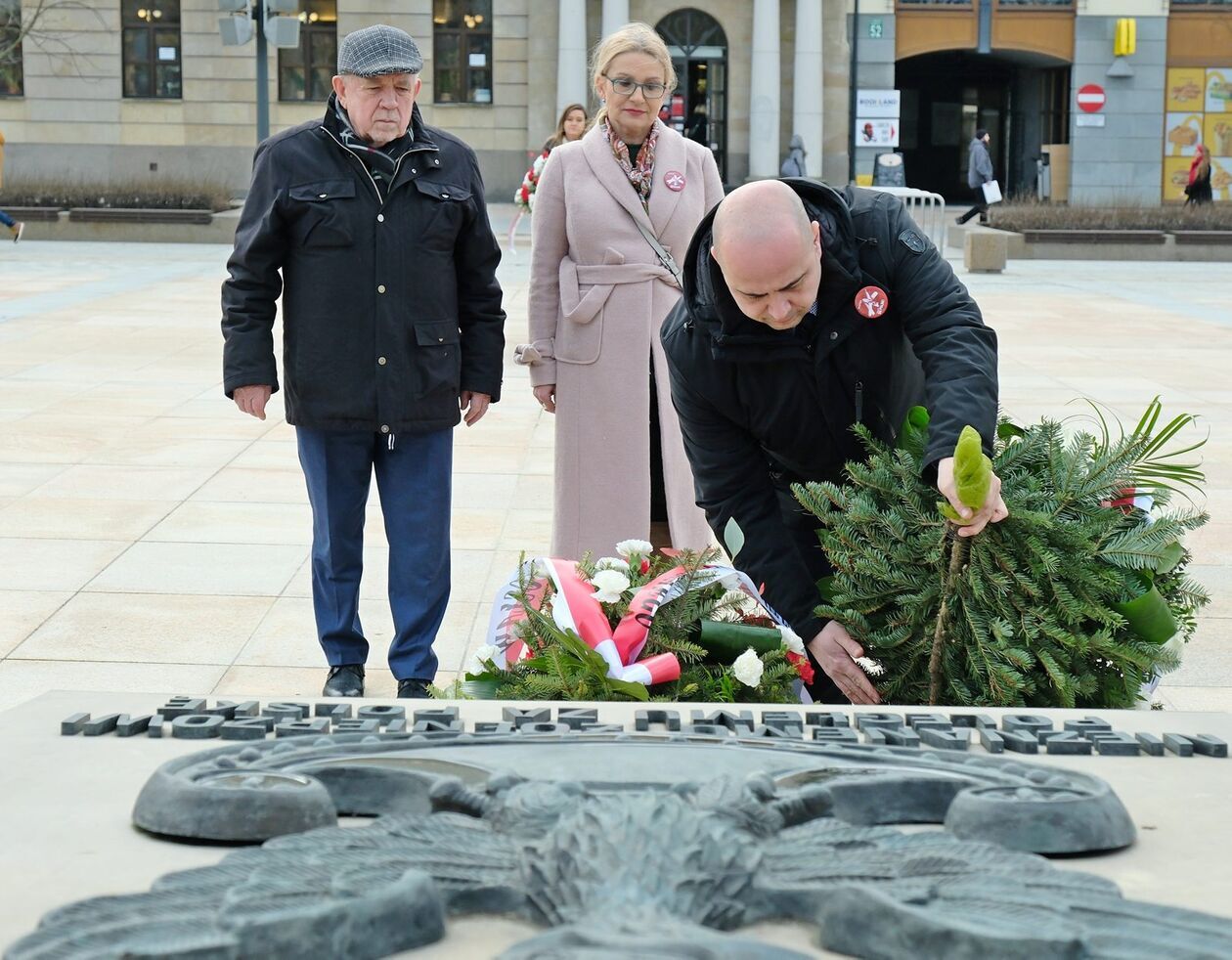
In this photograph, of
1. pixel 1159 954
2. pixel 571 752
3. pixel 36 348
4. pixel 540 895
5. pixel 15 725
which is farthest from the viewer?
pixel 36 348

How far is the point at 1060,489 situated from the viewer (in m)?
3.28

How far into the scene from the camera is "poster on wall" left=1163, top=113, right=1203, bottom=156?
116ft

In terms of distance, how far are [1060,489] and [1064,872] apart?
1.30 m

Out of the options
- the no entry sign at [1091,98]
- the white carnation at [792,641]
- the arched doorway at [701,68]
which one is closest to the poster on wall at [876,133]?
the arched doorway at [701,68]

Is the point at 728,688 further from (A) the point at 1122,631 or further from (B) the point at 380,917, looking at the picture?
(B) the point at 380,917

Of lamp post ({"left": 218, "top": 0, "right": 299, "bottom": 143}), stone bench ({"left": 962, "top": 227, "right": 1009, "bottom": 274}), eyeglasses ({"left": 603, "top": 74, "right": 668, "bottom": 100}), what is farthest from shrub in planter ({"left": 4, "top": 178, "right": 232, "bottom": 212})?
eyeglasses ({"left": 603, "top": 74, "right": 668, "bottom": 100})

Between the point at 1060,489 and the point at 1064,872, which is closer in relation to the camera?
the point at 1064,872

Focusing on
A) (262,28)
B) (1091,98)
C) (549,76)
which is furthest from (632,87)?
(1091,98)

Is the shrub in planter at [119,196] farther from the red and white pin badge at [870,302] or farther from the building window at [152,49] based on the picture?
the red and white pin badge at [870,302]

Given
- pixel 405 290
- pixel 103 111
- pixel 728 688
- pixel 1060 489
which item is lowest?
pixel 728 688

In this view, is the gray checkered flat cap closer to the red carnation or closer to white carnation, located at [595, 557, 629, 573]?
white carnation, located at [595, 557, 629, 573]

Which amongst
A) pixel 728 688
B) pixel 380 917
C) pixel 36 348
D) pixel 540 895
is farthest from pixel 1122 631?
pixel 36 348

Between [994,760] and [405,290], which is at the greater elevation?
[405,290]

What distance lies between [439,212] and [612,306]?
0.96 metres
